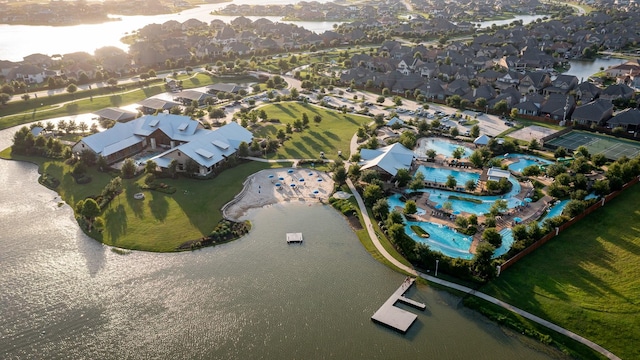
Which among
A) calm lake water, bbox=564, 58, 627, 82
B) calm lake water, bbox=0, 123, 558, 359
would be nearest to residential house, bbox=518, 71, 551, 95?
calm lake water, bbox=564, 58, 627, 82

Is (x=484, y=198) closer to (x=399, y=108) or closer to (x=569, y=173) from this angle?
(x=569, y=173)

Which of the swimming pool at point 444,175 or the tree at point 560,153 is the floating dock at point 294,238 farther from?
the tree at point 560,153

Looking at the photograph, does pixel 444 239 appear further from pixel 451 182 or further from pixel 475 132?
pixel 475 132

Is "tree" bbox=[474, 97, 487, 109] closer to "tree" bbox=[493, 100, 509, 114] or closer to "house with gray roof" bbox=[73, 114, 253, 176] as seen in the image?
"tree" bbox=[493, 100, 509, 114]

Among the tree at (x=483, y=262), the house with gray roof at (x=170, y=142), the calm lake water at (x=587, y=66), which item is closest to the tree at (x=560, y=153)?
the tree at (x=483, y=262)

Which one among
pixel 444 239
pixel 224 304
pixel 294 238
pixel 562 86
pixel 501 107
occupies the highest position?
pixel 562 86

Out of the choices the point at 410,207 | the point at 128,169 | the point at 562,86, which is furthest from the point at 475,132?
the point at 128,169
